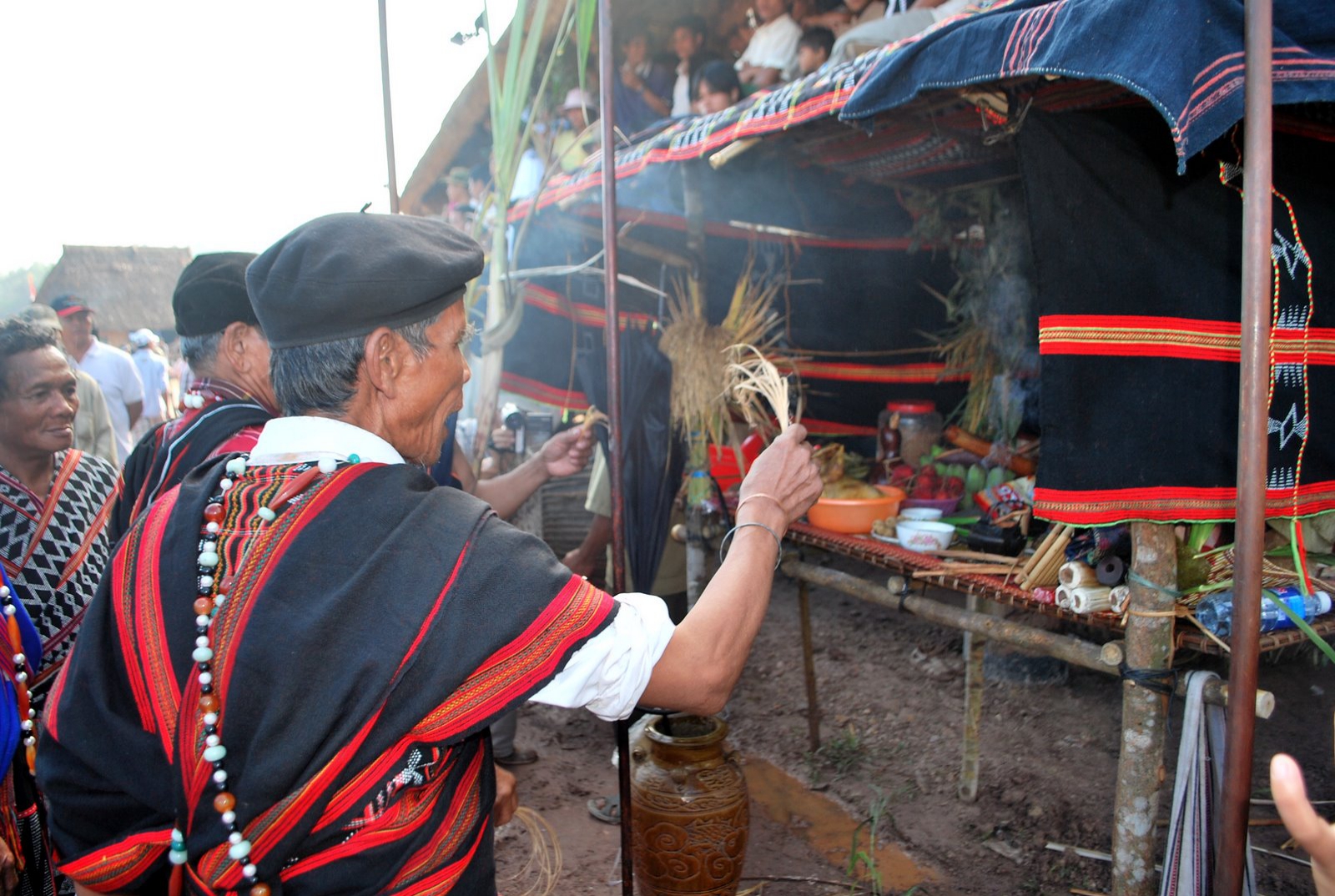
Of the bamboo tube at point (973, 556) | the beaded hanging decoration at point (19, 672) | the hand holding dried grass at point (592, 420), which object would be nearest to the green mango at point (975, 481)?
the bamboo tube at point (973, 556)

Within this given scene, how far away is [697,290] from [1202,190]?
2.46 metres

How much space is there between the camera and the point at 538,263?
5.41m

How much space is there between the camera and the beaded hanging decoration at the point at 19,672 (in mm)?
1865

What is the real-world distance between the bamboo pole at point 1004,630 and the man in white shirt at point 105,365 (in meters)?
5.16

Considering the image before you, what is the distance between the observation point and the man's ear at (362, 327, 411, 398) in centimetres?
121

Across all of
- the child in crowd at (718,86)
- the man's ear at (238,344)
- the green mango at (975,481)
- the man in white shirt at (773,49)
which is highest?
the man in white shirt at (773,49)

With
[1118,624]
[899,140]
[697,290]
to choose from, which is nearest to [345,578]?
[1118,624]

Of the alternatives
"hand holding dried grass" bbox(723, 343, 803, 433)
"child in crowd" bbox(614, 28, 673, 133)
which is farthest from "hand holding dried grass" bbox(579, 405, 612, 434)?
"child in crowd" bbox(614, 28, 673, 133)

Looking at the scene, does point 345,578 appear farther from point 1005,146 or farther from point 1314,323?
point 1005,146

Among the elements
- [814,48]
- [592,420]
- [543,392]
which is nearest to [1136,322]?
[592,420]

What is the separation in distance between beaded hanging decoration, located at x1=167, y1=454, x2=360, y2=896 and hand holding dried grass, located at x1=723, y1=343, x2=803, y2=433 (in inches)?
40.9

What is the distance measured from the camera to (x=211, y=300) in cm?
194

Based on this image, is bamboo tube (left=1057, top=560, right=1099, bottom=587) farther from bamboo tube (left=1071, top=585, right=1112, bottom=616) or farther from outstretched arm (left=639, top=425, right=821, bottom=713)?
outstretched arm (left=639, top=425, right=821, bottom=713)

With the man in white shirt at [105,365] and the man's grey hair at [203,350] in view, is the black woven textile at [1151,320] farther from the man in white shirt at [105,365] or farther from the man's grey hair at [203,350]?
the man in white shirt at [105,365]
